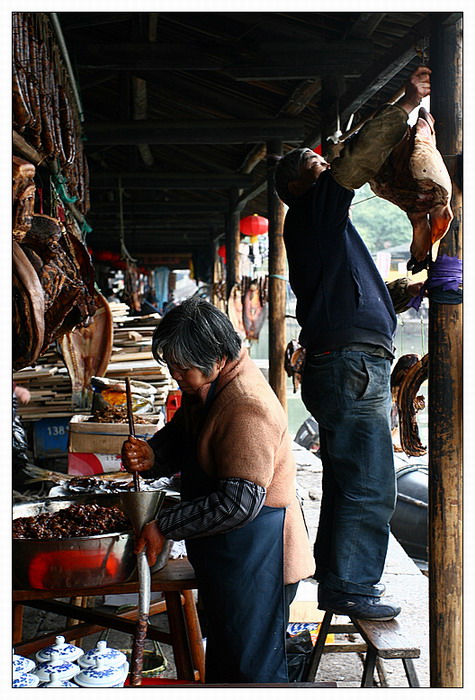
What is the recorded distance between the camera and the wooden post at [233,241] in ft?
38.3

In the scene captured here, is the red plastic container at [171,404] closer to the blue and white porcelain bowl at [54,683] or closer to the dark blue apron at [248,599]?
the dark blue apron at [248,599]

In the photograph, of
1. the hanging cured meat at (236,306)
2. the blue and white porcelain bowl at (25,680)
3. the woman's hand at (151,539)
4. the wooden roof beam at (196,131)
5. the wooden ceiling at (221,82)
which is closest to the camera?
the blue and white porcelain bowl at (25,680)

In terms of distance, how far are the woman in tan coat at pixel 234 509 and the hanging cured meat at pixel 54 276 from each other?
0.52 m

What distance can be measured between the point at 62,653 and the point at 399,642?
1.32 meters

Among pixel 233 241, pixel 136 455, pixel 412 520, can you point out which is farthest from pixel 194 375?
pixel 233 241

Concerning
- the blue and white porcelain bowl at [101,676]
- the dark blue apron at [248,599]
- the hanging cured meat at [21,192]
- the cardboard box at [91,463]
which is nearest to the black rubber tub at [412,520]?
the cardboard box at [91,463]

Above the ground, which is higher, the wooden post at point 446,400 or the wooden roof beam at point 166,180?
the wooden roof beam at point 166,180

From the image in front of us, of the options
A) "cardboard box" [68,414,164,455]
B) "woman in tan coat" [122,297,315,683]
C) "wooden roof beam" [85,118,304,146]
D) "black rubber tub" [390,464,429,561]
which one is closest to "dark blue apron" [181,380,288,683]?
"woman in tan coat" [122,297,315,683]

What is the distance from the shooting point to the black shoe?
3113 mm

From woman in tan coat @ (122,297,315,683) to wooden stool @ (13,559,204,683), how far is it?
0.57 ft

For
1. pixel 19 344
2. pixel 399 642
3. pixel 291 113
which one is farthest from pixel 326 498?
pixel 291 113

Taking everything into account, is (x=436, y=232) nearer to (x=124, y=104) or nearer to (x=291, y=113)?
(x=291, y=113)

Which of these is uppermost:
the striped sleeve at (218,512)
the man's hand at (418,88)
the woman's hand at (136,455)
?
the man's hand at (418,88)

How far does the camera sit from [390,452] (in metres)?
3.26
